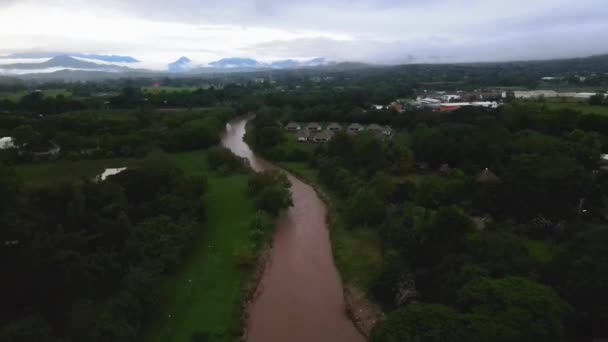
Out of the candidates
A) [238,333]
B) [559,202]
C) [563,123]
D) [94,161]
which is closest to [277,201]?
[238,333]

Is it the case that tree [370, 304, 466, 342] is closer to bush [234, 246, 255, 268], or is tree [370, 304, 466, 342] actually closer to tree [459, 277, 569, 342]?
tree [459, 277, 569, 342]

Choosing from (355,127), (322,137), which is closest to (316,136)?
(322,137)

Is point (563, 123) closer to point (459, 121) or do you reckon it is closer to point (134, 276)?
point (459, 121)

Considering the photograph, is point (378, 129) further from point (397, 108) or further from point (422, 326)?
point (422, 326)

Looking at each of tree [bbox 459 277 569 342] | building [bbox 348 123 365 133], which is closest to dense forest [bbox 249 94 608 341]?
tree [bbox 459 277 569 342]

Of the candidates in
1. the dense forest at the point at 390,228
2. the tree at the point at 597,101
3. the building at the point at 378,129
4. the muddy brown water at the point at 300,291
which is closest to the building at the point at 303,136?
the dense forest at the point at 390,228

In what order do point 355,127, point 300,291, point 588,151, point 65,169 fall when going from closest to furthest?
point 300,291, point 588,151, point 65,169, point 355,127
